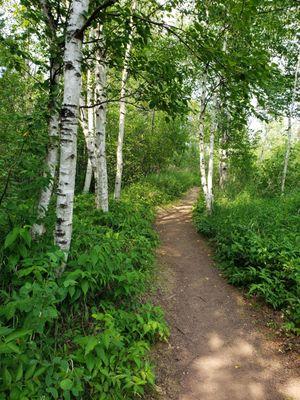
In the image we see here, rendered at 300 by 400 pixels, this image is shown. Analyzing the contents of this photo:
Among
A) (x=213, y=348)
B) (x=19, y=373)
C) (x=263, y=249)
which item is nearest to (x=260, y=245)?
(x=263, y=249)

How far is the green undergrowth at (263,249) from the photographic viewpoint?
212 inches

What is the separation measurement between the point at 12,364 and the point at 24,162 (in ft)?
6.82

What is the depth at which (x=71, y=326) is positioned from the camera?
348 cm

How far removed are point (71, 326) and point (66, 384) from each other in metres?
1.04

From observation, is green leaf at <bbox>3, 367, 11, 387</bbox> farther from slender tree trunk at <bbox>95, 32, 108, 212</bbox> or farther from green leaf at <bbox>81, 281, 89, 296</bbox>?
slender tree trunk at <bbox>95, 32, 108, 212</bbox>

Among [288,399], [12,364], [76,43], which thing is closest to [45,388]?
[12,364]

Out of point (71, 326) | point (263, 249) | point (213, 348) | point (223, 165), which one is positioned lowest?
point (213, 348)

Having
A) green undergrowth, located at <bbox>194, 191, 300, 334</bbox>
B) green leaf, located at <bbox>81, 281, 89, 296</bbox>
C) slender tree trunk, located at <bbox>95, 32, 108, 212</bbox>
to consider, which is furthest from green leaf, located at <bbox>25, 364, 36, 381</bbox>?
slender tree trunk, located at <bbox>95, 32, 108, 212</bbox>

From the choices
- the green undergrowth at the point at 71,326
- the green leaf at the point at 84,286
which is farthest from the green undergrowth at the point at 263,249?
the green leaf at the point at 84,286

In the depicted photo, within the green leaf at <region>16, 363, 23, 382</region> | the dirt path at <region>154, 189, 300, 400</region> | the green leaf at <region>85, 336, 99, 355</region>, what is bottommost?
the dirt path at <region>154, 189, 300, 400</region>

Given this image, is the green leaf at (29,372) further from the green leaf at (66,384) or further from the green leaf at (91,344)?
the green leaf at (91,344)

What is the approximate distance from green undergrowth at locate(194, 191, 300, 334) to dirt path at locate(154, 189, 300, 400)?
1.62 ft

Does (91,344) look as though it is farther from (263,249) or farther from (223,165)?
(223,165)

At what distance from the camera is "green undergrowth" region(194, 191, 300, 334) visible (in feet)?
17.7
